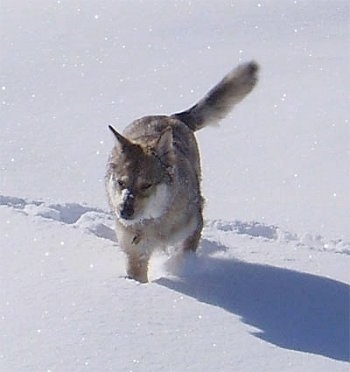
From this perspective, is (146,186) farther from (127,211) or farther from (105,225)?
(105,225)

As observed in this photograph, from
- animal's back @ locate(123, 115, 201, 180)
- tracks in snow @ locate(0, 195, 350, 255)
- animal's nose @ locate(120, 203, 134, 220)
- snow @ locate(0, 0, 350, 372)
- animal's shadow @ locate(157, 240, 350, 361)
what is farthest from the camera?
tracks in snow @ locate(0, 195, 350, 255)

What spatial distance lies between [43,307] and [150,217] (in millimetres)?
925

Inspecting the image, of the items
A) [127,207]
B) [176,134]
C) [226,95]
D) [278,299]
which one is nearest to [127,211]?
[127,207]

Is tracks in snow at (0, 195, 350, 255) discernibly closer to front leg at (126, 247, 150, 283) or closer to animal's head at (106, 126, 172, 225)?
front leg at (126, 247, 150, 283)

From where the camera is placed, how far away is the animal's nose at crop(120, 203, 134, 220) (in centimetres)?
490

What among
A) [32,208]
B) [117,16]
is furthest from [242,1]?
[32,208]

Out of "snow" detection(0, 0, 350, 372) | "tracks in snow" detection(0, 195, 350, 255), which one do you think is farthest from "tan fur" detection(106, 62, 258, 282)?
"tracks in snow" detection(0, 195, 350, 255)

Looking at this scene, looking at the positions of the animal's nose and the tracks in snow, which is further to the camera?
the tracks in snow

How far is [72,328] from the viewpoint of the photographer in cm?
424

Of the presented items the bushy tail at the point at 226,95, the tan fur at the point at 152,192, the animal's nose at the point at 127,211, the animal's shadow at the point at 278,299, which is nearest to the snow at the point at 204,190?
the animal's shadow at the point at 278,299

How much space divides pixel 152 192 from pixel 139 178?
12 centimetres

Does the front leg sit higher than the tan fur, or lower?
lower

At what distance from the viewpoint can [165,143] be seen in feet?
16.9

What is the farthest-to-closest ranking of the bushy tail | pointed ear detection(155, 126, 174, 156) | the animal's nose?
the bushy tail, pointed ear detection(155, 126, 174, 156), the animal's nose
